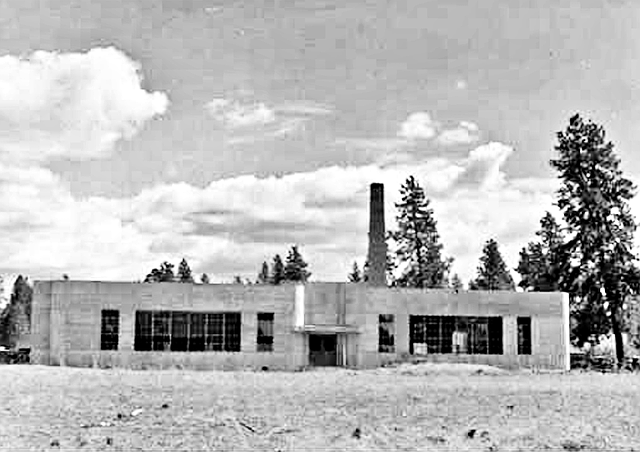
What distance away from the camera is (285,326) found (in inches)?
1706

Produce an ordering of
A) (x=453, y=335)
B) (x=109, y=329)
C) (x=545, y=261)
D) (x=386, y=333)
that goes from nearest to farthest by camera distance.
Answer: (x=109, y=329), (x=386, y=333), (x=453, y=335), (x=545, y=261)

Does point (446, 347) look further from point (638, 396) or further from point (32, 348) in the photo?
point (32, 348)

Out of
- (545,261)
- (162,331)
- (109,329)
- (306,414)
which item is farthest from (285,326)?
(545,261)

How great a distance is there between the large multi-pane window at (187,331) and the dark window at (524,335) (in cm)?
1332

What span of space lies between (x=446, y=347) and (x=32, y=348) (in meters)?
18.6

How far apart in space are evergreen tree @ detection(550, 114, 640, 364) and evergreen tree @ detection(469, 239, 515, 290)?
114 feet

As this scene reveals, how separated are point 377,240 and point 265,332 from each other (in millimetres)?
14051

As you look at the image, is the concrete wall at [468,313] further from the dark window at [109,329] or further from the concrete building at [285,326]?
the dark window at [109,329]

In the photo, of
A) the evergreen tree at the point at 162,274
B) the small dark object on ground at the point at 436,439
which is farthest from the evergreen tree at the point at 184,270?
the small dark object on ground at the point at 436,439

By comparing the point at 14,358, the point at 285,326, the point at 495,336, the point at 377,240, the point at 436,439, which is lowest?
the point at 436,439

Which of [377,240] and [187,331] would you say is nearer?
[187,331]

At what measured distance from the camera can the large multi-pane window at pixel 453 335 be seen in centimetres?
4509

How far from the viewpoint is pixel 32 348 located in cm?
4259

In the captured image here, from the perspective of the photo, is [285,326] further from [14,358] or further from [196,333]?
[14,358]
